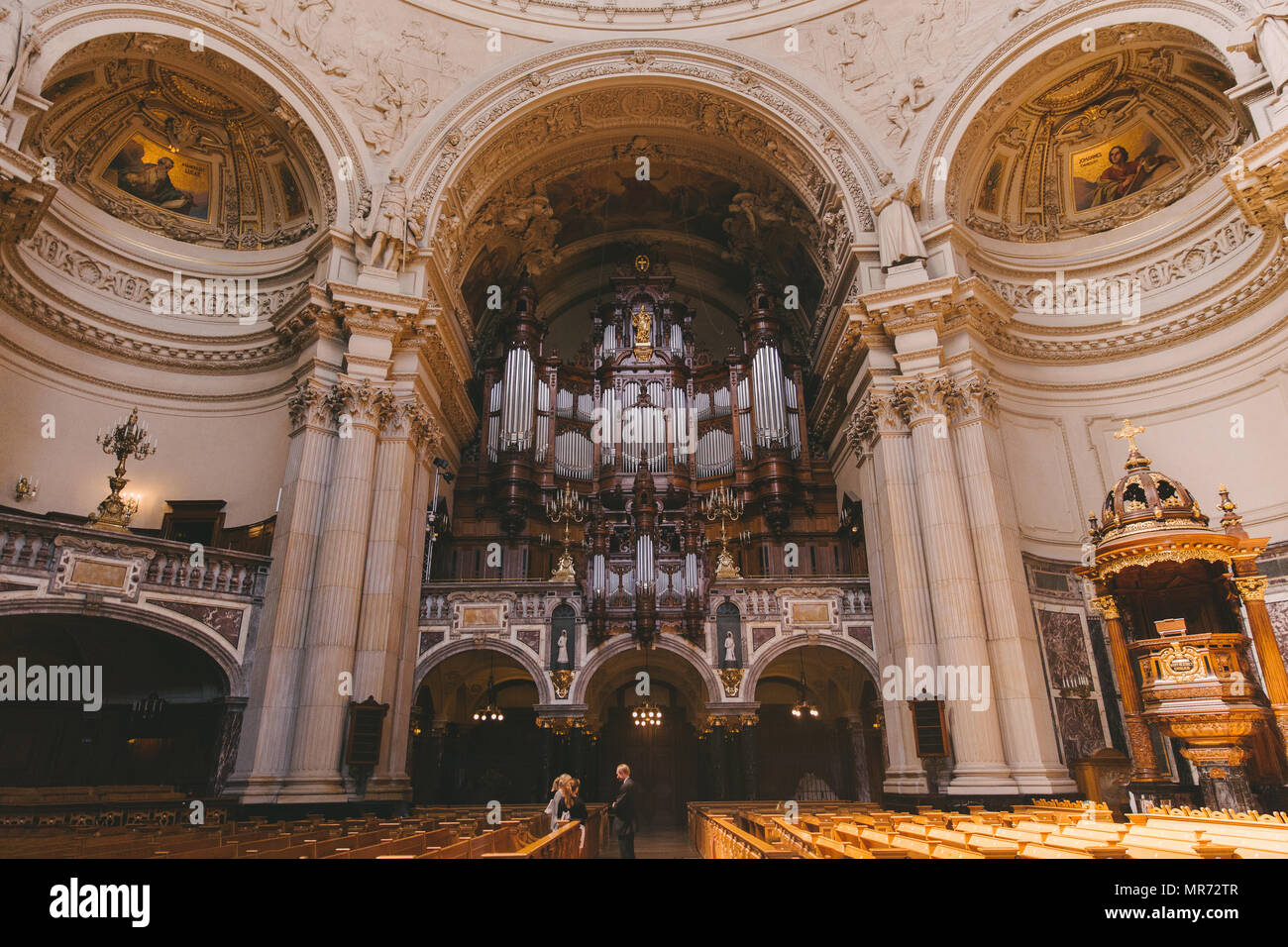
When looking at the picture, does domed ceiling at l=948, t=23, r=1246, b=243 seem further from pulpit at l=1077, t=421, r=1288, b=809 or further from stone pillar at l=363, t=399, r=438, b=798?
stone pillar at l=363, t=399, r=438, b=798

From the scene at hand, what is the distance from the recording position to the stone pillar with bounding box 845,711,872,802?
608 inches

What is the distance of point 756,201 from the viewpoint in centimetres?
1836

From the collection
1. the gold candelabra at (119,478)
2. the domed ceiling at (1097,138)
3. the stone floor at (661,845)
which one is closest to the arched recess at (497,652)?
the stone floor at (661,845)

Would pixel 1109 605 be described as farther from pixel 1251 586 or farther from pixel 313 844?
pixel 313 844

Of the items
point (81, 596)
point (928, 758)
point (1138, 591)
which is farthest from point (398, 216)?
point (1138, 591)

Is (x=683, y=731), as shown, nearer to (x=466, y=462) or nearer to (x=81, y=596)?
(x=466, y=462)

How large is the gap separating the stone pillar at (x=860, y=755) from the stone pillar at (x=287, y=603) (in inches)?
432

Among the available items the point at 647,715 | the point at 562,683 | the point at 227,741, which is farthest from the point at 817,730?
the point at 227,741

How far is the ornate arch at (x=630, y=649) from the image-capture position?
14055 millimetres

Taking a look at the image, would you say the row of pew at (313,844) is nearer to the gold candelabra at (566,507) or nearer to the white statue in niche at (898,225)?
the gold candelabra at (566,507)

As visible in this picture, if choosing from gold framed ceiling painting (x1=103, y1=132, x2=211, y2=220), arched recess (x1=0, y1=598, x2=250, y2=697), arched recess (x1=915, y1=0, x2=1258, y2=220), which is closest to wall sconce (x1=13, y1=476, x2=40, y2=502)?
arched recess (x1=0, y1=598, x2=250, y2=697)

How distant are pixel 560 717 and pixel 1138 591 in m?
10.1

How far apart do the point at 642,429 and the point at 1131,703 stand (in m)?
11.3

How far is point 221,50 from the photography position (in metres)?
13.8
